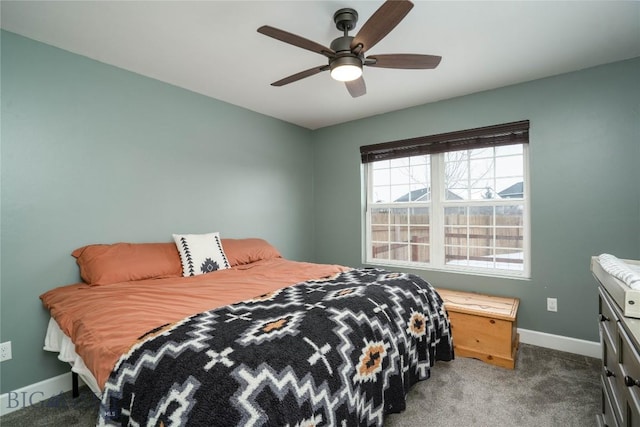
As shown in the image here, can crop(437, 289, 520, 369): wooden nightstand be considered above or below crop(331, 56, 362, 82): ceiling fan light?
below

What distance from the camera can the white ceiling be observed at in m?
1.81

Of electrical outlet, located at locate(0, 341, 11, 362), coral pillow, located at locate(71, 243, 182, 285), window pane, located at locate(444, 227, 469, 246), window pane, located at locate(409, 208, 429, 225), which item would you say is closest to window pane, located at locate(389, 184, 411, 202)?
window pane, located at locate(409, 208, 429, 225)

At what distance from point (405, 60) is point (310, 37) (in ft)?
2.23

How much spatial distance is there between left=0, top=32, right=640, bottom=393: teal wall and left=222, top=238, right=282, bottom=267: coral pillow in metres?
0.30

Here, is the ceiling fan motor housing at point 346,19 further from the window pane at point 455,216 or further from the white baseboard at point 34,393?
the white baseboard at point 34,393

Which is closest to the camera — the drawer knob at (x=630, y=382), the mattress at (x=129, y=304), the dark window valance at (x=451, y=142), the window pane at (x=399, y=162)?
the drawer knob at (x=630, y=382)

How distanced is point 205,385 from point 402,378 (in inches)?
45.1

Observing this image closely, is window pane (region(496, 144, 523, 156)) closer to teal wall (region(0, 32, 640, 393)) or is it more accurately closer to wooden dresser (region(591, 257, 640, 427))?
teal wall (region(0, 32, 640, 393))

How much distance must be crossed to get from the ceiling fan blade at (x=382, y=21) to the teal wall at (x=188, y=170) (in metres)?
1.94

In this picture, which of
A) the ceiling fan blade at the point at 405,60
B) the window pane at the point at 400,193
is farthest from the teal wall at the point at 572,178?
the ceiling fan blade at the point at 405,60

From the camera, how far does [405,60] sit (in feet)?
6.14

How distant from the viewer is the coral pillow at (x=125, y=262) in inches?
83.4

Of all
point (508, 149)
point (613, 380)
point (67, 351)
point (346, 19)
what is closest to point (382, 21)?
point (346, 19)

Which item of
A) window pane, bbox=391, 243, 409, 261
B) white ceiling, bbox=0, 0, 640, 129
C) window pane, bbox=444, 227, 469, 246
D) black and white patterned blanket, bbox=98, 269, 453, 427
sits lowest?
black and white patterned blanket, bbox=98, 269, 453, 427
